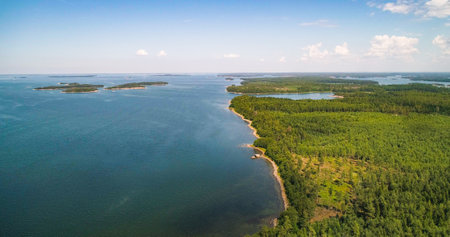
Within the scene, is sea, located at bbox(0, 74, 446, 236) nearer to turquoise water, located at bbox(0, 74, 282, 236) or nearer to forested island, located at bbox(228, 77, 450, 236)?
turquoise water, located at bbox(0, 74, 282, 236)

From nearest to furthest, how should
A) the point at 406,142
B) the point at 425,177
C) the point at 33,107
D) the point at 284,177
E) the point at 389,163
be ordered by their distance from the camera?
the point at 425,177, the point at 284,177, the point at 389,163, the point at 406,142, the point at 33,107

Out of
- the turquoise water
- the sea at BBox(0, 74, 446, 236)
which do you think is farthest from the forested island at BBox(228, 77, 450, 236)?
the turquoise water

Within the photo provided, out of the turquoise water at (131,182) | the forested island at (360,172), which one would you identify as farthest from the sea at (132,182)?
the forested island at (360,172)

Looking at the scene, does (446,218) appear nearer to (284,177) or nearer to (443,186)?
(443,186)

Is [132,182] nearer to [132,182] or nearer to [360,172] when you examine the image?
[132,182]

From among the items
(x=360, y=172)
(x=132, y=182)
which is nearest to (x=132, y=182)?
(x=132, y=182)

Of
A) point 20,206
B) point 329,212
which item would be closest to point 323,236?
point 329,212
